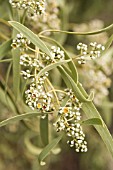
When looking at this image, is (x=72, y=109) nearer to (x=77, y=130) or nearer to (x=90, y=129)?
(x=77, y=130)

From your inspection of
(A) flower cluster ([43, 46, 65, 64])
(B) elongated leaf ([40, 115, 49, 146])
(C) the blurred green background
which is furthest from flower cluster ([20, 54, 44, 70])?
(C) the blurred green background

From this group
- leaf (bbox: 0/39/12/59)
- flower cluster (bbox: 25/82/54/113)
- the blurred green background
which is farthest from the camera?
the blurred green background

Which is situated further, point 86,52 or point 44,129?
point 44,129

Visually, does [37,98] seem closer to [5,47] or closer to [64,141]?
[5,47]

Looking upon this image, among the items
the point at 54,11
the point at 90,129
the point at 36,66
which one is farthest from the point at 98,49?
the point at 90,129

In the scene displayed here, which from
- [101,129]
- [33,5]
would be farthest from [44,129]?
[33,5]

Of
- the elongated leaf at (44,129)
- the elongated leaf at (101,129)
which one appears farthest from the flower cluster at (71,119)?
the elongated leaf at (44,129)

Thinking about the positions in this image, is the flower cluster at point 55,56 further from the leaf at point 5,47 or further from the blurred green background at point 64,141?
the blurred green background at point 64,141

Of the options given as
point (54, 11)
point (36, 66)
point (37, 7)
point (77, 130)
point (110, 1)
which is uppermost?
point (110, 1)

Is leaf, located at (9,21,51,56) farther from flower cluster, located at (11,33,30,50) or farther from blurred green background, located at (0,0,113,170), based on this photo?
blurred green background, located at (0,0,113,170)

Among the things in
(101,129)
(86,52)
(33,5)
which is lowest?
(101,129)

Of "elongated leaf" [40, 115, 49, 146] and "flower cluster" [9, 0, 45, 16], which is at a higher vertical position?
"flower cluster" [9, 0, 45, 16]
